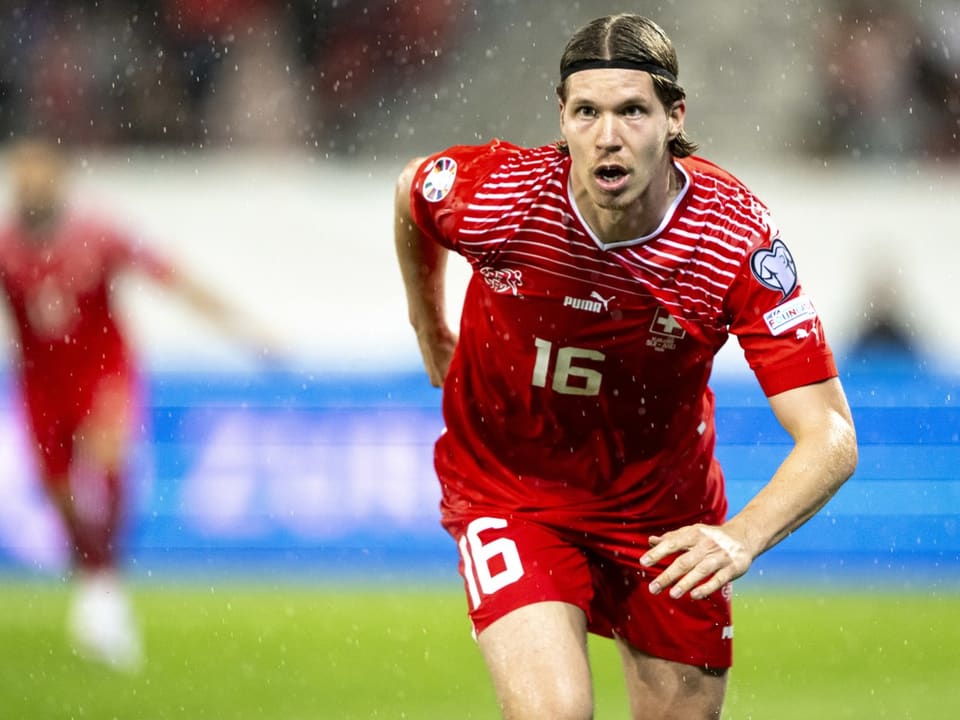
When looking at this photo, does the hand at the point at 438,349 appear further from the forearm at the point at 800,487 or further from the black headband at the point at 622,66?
the forearm at the point at 800,487

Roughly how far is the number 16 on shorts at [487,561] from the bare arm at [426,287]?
2.54 feet

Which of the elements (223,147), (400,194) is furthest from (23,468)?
(400,194)

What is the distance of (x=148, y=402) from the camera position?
10.2m

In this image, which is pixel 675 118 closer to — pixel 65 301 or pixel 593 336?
pixel 593 336

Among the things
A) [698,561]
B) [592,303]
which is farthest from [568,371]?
[698,561]

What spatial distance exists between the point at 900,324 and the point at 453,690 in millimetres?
5528

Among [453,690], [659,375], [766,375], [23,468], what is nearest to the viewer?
[766,375]

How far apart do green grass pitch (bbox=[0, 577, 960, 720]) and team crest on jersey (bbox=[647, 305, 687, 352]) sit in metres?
2.91

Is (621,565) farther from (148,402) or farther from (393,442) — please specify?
(148,402)

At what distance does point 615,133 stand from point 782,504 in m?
1.06

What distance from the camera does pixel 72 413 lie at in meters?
8.97

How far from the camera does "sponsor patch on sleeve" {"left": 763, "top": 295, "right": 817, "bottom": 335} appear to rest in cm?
427

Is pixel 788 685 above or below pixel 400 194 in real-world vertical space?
below

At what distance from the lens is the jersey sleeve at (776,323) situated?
4219 millimetres
